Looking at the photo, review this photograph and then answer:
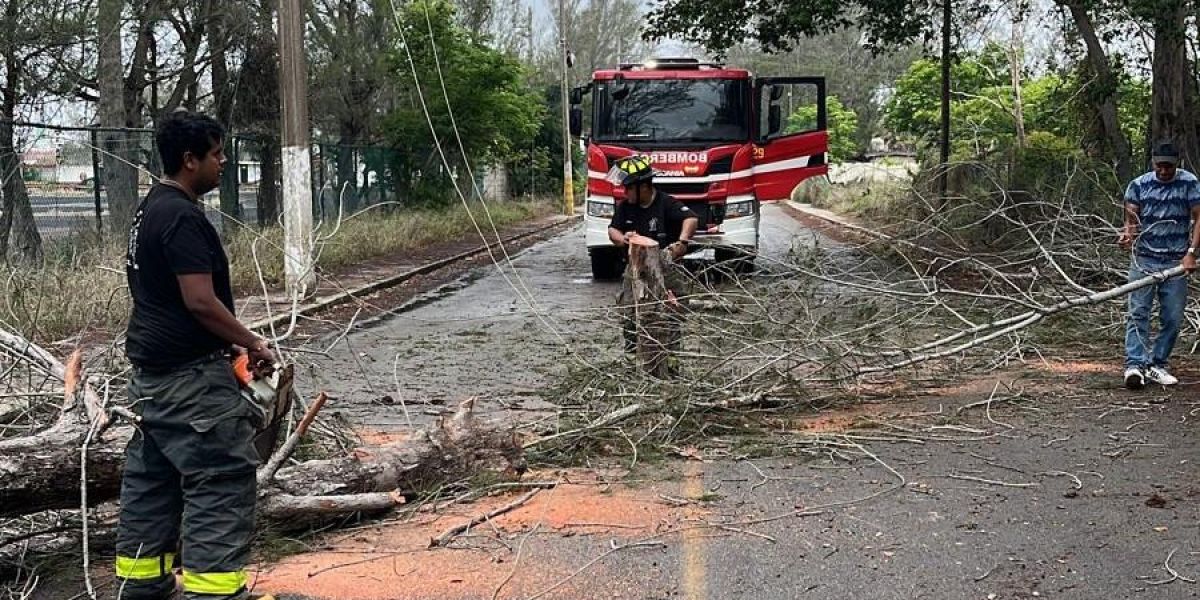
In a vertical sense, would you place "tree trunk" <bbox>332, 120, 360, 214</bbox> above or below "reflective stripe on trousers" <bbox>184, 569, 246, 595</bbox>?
above

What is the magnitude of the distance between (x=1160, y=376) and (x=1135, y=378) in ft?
0.63

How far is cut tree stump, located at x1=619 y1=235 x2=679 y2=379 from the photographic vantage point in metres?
7.30

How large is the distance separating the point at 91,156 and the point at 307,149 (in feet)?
10.4

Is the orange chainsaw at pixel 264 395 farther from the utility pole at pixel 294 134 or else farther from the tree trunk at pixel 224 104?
the tree trunk at pixel 224 104

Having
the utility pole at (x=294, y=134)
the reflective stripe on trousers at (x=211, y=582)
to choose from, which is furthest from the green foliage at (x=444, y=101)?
the reflective stripe on trousers at (x=211, y=582)

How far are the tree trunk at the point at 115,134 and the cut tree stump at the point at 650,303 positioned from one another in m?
7.73

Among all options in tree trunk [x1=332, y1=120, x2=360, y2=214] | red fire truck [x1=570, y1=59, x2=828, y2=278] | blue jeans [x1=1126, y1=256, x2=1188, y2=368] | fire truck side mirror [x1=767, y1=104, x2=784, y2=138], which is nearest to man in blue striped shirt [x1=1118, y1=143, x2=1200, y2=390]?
blue jeans [x1=1126, y1=256, x2=1188, y2=368]

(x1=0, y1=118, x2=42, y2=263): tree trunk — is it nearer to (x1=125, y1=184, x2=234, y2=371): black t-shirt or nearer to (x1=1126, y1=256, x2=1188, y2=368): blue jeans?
(x1=125, y1=184, x2=234, y2=371): black t-shirt

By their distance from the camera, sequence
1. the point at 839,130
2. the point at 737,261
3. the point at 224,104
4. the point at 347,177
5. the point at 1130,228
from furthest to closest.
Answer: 1. the point at 839,130
2. the point at 347,177
3. the point at 224,104
4. the point at 737,261
5. the point at 1130,228

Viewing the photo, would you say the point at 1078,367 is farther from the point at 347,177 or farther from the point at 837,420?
the point at 347,177

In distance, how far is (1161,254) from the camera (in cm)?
742

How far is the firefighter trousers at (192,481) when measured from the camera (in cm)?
383

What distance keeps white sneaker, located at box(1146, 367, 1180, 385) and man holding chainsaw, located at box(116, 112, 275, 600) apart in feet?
20.0

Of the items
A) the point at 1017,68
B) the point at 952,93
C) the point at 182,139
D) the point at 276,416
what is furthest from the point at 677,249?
the point at 952,93
